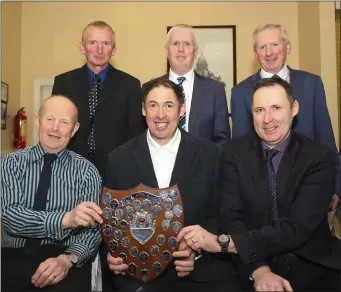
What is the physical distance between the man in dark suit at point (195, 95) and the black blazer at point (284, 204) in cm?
48

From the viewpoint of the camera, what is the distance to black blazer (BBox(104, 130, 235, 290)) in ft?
6.84

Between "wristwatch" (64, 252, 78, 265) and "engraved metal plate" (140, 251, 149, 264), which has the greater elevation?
"engraved metal plate" (140, 251, 149, 264)

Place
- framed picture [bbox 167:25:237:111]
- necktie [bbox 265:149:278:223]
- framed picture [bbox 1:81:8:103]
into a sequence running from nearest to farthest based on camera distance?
necktie [bbox 265:149:278:223] → framed picture [bbox 1:81:8:103] → framed picture [bbox 167:25:237:111]

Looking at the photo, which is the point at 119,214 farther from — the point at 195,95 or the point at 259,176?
the point at 195,95

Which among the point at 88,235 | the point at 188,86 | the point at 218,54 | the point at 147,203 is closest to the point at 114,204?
the point at 147,203

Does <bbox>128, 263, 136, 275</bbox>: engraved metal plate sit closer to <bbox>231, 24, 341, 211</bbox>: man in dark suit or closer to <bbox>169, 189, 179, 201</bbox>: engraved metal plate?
<bbox>169, 189, 179, 201</bbox>: engraved metal plate

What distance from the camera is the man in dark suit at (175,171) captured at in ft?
6.67

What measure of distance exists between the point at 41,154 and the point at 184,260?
0.97m

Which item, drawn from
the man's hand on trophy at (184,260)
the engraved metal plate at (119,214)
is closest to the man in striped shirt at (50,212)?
the engraved metal plate at (119,214)

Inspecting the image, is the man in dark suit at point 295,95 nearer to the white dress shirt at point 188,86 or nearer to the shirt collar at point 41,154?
the white dress shirt at point 188,86

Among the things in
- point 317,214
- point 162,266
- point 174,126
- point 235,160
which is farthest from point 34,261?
point 317,214

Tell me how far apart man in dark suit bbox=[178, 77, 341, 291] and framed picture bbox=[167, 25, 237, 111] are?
2.96 metres

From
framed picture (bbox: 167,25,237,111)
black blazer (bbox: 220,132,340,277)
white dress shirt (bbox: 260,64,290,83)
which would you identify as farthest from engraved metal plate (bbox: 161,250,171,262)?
framed picture (bbox: 167,25,237,111)

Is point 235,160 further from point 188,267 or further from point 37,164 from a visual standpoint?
point 37,164
